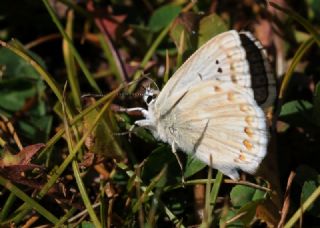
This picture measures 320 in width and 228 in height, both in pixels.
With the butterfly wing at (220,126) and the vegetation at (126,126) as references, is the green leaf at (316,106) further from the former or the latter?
the butterfly wing at (220,126)

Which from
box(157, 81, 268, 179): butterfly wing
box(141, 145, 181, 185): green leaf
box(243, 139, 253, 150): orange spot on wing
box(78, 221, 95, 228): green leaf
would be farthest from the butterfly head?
box(78, 221, 95, 228): green leaf

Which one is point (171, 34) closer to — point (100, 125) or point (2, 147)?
point (100, 125)

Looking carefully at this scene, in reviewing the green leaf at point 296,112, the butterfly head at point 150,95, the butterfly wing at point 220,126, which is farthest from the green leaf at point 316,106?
the butterfly head at point 150,95

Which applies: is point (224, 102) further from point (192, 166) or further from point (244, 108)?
point (192, 166)

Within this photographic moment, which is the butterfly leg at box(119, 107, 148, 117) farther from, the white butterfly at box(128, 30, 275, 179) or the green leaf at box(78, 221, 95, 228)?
the green leaf at box(78, 221, 95, 228)

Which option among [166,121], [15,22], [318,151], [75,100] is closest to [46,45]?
[15,22]

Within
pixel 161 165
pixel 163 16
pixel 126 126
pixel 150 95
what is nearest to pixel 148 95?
pixel 150 95
